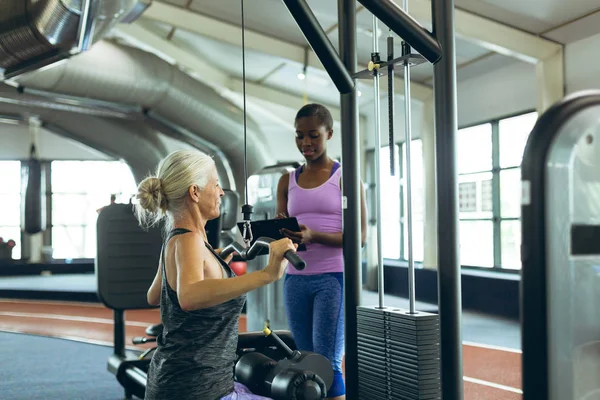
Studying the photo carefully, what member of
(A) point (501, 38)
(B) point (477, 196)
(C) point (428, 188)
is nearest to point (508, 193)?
(B) point (477, 196)

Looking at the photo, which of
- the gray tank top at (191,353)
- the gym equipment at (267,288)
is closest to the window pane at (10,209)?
the gym equipment at (267,288)

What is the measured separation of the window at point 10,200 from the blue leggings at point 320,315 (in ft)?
35.2

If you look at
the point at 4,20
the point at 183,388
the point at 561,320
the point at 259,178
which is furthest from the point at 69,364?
the point at 561,320

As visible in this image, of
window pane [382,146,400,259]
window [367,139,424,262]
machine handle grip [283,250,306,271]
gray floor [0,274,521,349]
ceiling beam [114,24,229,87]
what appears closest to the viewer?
machine handle grip [283,250,306,271]

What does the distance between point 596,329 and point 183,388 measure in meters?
0.92

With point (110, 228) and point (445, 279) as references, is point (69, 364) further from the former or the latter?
point (445, 279)

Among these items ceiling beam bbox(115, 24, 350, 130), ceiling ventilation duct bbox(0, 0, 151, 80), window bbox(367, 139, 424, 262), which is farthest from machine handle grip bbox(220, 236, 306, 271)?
window bbox(367, 139, 424, 262)

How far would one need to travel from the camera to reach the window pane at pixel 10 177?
11453 millimetres

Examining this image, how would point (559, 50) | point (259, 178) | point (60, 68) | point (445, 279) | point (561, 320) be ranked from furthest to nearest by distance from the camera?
1. point (559, 50)
2. point (60, 68)
3. point (259, 178)
4. point (445, 279)
5. point (561, 320)

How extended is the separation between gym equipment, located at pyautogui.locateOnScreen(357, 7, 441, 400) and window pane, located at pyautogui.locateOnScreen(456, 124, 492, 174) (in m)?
5.94

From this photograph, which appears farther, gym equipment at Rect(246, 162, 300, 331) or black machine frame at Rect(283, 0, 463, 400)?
gym equipment at Rect(246, 162, 300, 331)

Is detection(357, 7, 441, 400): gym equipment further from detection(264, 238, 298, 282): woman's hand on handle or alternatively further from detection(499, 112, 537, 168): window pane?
detection(499, 112, 537, 168): window pane

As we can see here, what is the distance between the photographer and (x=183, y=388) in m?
1.40

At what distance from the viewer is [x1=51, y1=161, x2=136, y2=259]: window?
11711 mm
